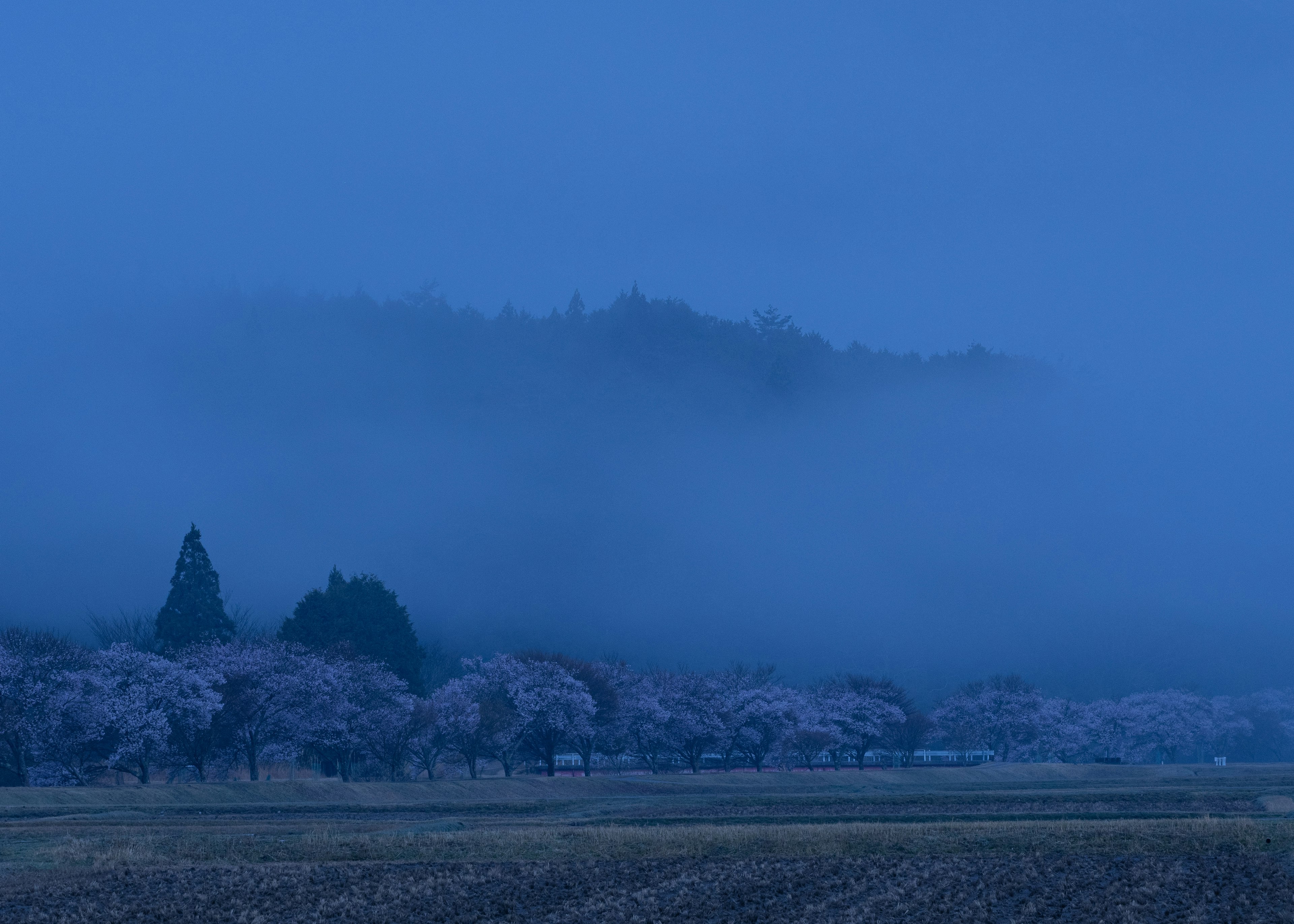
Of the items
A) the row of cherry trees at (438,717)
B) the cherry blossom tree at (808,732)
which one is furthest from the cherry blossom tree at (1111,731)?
the cherry blossom tree at (808,732)

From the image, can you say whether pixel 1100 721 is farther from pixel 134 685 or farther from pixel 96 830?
pixel 96 830

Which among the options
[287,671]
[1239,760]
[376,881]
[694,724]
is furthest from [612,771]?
[1239,760]

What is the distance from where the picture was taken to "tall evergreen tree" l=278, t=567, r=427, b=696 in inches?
4656

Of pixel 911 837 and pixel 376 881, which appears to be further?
pixel 911 837

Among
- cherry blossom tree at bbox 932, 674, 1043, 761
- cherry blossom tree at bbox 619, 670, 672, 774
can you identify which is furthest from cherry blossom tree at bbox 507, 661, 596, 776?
cherry blossom tree at bbox 932, 674, 1043, 761

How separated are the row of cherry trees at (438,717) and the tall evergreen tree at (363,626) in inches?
293

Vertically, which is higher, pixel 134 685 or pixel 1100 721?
pixel 134 685

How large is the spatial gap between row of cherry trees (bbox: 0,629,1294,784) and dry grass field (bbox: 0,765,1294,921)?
45.9ft

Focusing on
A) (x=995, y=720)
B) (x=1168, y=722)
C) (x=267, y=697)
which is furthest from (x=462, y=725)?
(x=1168, y=722)

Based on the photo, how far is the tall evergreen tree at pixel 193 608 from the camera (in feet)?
371

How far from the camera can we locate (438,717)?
99.8 m

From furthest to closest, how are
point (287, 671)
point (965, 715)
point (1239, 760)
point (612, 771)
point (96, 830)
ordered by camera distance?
1. point (1239, 760)
2. point (965, 715)
3. point (612, 771)
4. point (287, 671)
5. point (96, 830)

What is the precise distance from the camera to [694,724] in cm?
11956

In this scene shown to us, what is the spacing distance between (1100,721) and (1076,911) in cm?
14545
